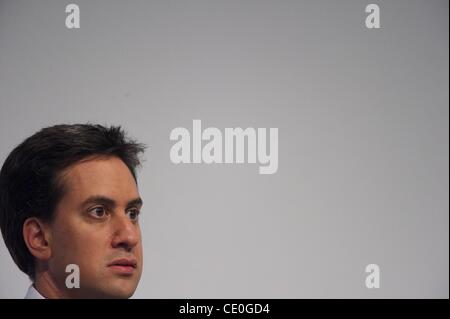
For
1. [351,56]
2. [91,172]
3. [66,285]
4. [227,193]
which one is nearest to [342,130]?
[351,56]

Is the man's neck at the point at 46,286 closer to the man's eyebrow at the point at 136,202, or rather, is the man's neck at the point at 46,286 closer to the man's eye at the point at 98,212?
the man's eye at the point at 98,212

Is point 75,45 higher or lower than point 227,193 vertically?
higher

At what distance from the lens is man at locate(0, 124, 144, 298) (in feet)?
8.72

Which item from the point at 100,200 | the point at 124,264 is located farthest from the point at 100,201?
the point at 124,264

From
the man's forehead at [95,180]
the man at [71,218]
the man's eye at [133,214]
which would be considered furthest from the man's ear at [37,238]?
the man's eye at [133,214]

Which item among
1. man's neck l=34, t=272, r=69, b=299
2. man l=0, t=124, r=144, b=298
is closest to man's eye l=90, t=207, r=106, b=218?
man l=0, t=124, r=144, b=298

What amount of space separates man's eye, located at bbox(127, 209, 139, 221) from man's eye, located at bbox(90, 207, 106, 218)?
129 millimetres

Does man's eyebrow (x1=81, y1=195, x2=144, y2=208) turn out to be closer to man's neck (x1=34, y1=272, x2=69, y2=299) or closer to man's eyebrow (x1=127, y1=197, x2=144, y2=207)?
man's eyebrow (x1=127, y1=197, x2=144, y2=207)

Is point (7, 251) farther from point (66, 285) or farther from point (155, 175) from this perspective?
→ point (155, 175)

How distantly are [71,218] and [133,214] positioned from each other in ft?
0.88

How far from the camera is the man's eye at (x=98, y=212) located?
267 cm

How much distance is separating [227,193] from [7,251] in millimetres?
935

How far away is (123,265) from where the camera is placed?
8.89ft
